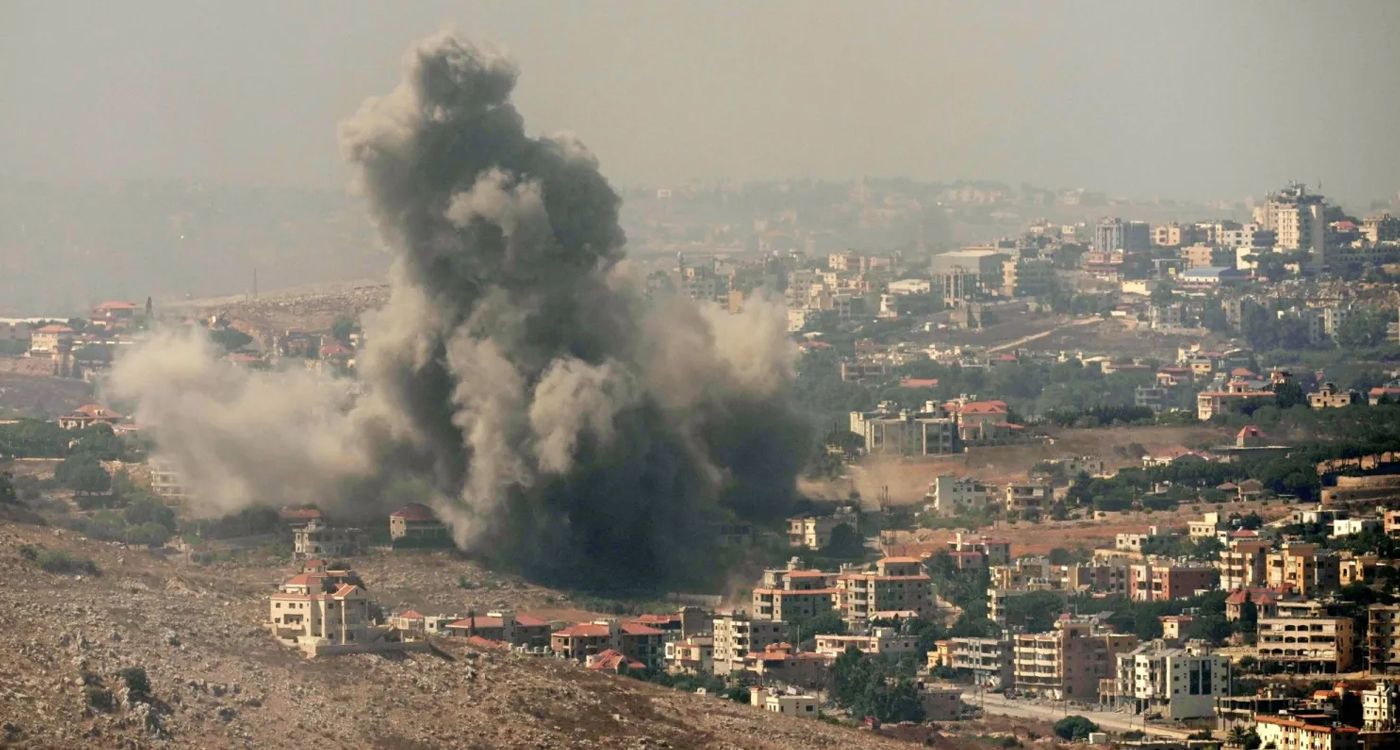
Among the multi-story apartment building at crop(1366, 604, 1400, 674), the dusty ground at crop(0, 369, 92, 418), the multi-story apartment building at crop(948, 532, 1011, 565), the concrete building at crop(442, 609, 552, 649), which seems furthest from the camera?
the dusty ground at crop(0, 369, 92, 418)

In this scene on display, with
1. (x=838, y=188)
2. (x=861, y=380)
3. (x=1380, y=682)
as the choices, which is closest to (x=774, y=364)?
(x=1380, y=682)

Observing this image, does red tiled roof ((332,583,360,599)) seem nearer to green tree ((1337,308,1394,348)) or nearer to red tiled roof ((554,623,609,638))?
red tiled roof ((554,623,609,638))

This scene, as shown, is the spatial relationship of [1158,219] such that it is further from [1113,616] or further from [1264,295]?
[1113,616]

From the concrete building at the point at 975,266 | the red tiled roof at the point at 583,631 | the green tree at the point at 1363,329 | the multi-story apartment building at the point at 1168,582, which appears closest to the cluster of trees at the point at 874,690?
the red tiled roof at the point at 583,631

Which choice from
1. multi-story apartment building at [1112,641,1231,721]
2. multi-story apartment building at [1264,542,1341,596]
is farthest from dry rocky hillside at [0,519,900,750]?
multi-story apartment building at [1264,542,1341,596]

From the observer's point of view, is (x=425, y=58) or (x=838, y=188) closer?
(x=425, y=58)

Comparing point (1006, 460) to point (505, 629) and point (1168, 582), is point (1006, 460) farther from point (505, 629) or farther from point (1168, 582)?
point (505, 629)

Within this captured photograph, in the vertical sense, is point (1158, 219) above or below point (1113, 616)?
above

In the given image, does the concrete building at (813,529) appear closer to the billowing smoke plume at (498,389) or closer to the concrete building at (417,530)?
the billowing smoke plume at (498,389)
